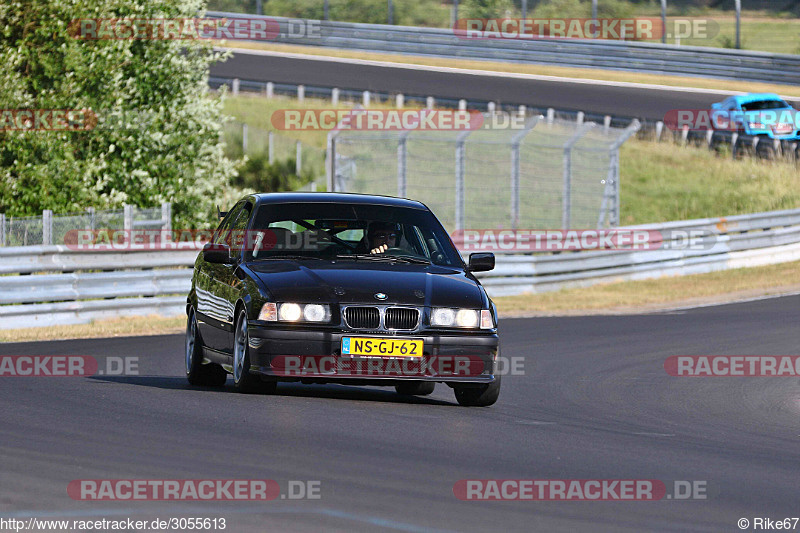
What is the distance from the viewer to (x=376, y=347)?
32.5 ft

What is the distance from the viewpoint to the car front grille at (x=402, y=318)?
9.95 meters

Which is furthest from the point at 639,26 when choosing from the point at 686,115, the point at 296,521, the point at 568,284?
the point at 296,521

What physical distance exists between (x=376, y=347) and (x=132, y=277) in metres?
9.93

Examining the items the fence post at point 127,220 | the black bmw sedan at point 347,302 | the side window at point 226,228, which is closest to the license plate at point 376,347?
the black bmw sedan at point 347,302

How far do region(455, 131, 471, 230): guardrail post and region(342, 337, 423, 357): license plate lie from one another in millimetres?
16305

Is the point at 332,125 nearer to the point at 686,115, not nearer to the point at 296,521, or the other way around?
the point at 686,115

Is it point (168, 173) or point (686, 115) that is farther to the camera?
point (686, 115)

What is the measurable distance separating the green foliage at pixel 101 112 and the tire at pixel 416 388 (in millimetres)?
14665

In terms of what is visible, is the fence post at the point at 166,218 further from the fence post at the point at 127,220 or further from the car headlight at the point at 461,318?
the car headlight at the point at 461,318

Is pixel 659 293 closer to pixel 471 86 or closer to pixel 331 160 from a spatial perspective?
pixel 331 160

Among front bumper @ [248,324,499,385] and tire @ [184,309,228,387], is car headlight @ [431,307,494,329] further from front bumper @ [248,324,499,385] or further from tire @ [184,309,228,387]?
tire @ [184,309,228,387]

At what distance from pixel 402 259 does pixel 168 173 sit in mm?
16516

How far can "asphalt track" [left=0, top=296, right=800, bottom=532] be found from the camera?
248 inches

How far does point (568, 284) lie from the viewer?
25453 millimetres
